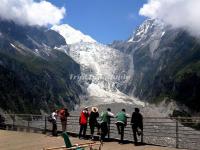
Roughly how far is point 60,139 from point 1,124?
721 inches

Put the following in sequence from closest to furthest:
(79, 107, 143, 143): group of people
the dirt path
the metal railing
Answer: the metal railing
(79, 107, 143, 143): group of people
the dirt path

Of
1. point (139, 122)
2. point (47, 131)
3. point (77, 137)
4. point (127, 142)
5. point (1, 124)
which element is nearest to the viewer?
point (139, 122)

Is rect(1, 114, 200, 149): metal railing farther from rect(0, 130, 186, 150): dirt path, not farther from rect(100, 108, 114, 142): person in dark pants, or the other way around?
rect(0, 130, 186, 150): dirt path

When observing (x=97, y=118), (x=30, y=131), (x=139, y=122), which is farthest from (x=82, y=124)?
(x=30, y=131)

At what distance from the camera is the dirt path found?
3516cm

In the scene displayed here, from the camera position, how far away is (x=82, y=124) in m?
41.6

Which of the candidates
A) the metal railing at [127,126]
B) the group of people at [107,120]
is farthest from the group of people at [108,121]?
the metal railing at [127,126]

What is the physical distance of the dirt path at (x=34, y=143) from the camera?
3516cm

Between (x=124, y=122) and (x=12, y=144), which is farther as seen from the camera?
(x=12, y=144)

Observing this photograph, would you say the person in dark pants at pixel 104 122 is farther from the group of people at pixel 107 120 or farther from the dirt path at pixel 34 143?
the dirt path at pixel 34 143

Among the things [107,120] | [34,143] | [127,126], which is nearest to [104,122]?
[107,120]

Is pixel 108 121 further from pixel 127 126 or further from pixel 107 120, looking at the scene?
pixel 127 126

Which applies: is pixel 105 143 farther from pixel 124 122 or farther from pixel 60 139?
pixel 60 139

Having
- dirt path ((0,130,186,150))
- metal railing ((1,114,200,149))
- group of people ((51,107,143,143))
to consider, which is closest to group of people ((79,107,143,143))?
group of people ((51,107,143,143))
